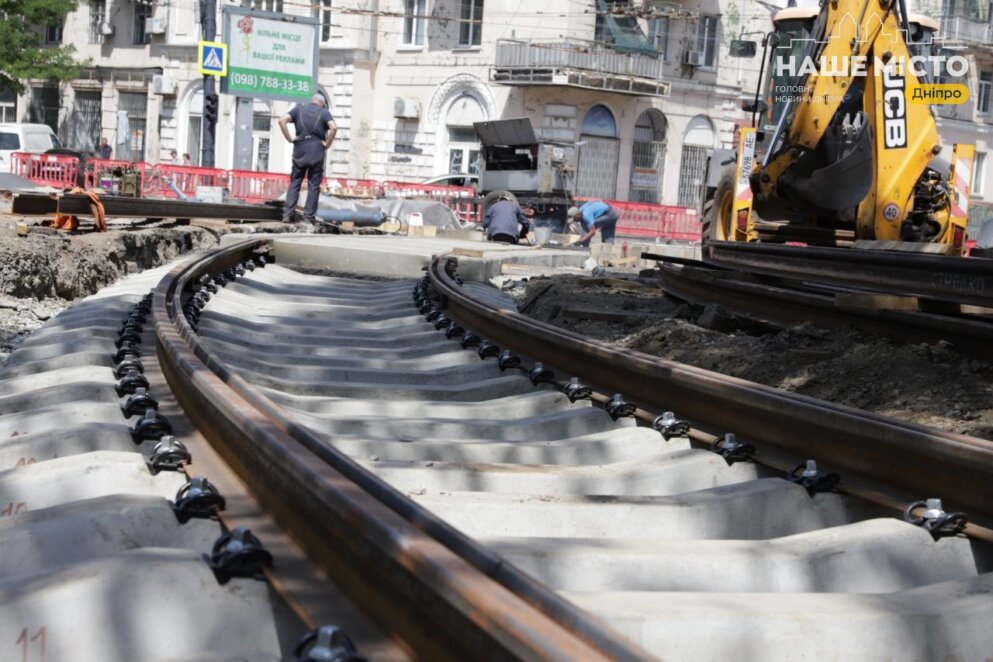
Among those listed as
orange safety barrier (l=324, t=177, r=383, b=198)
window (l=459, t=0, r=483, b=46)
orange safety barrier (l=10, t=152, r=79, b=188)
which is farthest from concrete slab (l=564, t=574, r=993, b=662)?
window (l=459, t=0, r=483, b=46)

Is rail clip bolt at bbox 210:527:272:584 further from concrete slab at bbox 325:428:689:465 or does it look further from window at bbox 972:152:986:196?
window at bbox 972:152:986:196

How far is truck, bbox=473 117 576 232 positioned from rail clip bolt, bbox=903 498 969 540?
93.0 ft

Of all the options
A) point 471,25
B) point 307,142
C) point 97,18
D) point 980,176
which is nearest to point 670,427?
point 307,142

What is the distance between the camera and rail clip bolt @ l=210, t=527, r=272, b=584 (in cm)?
228

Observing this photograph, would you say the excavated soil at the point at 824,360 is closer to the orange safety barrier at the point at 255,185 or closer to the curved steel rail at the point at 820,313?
the curved steel rail at the point at 820,313

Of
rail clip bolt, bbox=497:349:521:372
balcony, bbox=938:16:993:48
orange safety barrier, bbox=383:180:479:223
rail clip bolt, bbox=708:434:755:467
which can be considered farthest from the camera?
balcony, bbox=938:16:993:48

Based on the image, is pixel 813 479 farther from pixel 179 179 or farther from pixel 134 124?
pixel 134 124

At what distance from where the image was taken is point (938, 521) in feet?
9.40

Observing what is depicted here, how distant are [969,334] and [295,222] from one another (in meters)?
11.7

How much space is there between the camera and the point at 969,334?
5.99 meters

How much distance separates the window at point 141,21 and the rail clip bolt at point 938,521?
52.5m

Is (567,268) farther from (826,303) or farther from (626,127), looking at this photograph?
(626,127)

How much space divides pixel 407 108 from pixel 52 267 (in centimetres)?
3800

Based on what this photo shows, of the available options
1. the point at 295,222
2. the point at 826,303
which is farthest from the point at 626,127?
the point at 826,303
